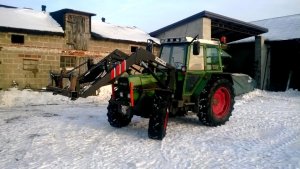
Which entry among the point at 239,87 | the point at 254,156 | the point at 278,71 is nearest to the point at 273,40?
the point at 278,71

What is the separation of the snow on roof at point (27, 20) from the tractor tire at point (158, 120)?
12536 millimetres

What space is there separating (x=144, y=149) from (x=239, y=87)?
10265mm

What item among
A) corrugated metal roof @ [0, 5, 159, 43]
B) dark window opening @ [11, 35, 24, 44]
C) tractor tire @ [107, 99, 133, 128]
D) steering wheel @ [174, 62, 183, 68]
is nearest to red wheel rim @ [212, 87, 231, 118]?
steering wheel @ [174, 62, 183, 68]

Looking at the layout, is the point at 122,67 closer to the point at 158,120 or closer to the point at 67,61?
the point at 158,120

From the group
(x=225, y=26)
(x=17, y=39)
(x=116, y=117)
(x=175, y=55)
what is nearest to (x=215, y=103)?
(x=175, y=55)

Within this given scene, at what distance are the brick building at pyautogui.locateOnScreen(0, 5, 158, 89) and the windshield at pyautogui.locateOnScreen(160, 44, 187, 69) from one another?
11364mm

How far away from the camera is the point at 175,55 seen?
8227 millimetres

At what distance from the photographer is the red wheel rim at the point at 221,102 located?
875cm

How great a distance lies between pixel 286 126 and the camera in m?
8.30

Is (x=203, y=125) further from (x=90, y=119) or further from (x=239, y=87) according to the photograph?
(x=239, y=87)

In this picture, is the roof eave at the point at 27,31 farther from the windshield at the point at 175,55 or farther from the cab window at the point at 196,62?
the cab window at the point at 196,62

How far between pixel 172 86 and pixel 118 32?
15.1 meters

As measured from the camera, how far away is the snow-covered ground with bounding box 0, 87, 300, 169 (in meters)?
5.43

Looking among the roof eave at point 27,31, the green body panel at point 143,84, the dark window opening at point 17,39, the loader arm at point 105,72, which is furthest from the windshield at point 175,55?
the dark window opening at point 17,39
